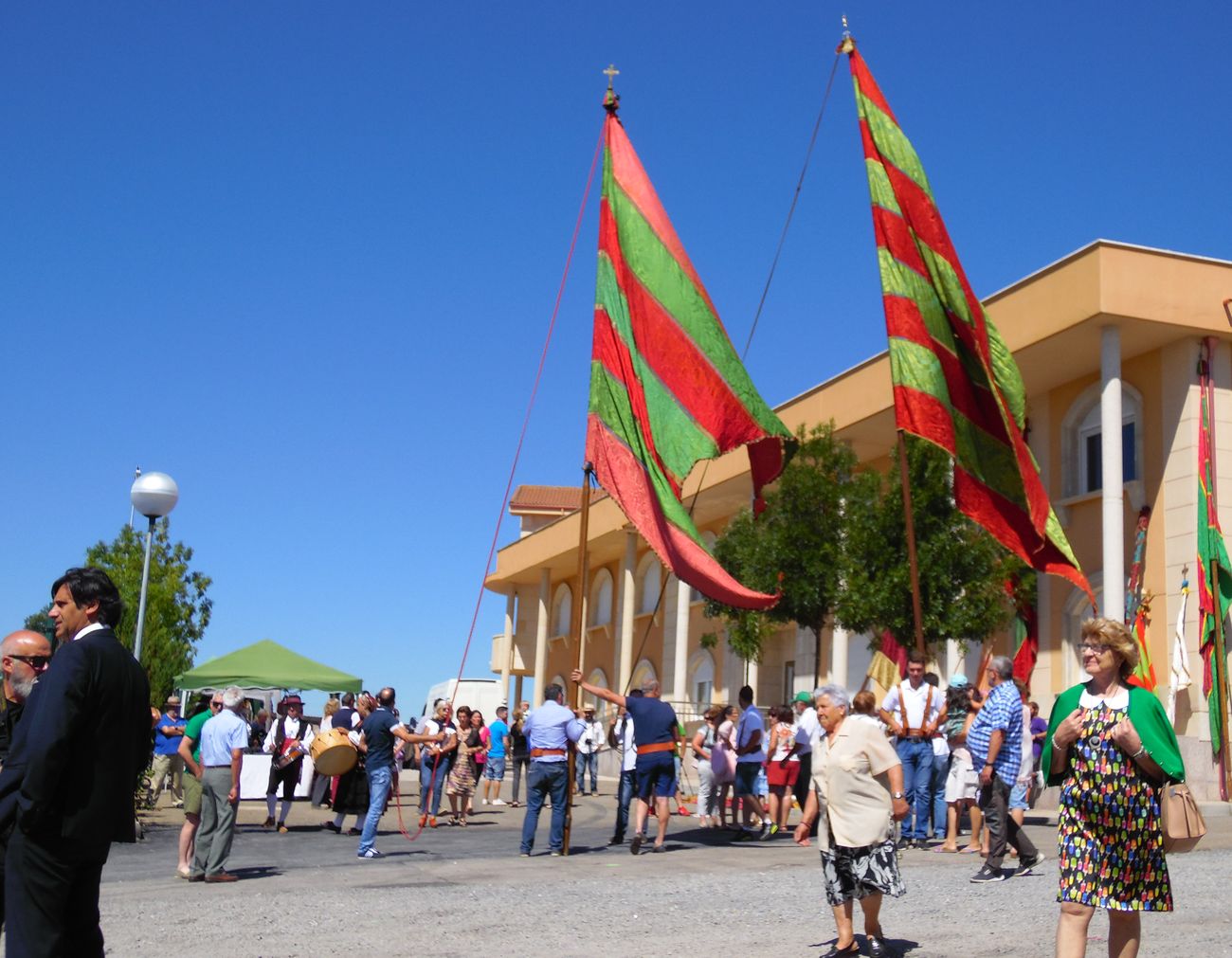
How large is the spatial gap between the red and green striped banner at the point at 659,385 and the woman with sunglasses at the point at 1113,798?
521 centimetres

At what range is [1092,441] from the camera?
24.2 metres

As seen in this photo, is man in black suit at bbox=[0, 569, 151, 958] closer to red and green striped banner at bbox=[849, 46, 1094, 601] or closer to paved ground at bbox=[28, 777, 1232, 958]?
paved ground at bbox=[28, 777, 1232, 958]

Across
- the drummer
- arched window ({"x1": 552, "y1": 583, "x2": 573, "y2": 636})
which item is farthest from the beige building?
arched window ({"x1": 552, "y1": 583, "x2": 573, "y2": 636})

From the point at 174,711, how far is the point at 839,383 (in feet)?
49.5

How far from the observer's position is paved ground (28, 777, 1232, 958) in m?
7.74

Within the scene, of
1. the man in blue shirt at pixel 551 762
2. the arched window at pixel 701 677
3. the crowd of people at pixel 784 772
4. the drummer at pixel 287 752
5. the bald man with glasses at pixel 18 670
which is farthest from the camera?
the arched window at pixel 701 677

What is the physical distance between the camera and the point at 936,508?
21141mm

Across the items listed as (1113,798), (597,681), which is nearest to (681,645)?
(597,681)

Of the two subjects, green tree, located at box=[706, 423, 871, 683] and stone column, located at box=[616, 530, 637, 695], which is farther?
stone column, located at box=[616, 530, 637, 695]

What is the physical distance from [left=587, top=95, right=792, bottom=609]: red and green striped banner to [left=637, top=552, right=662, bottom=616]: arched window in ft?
96.2

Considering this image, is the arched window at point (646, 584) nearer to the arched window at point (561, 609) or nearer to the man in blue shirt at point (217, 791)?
the arched window at point (561, 609)

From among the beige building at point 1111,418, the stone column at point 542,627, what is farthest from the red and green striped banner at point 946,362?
the stone column at point 542,627

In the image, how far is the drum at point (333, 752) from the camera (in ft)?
50.1

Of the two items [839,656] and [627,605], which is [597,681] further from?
[839,656]
